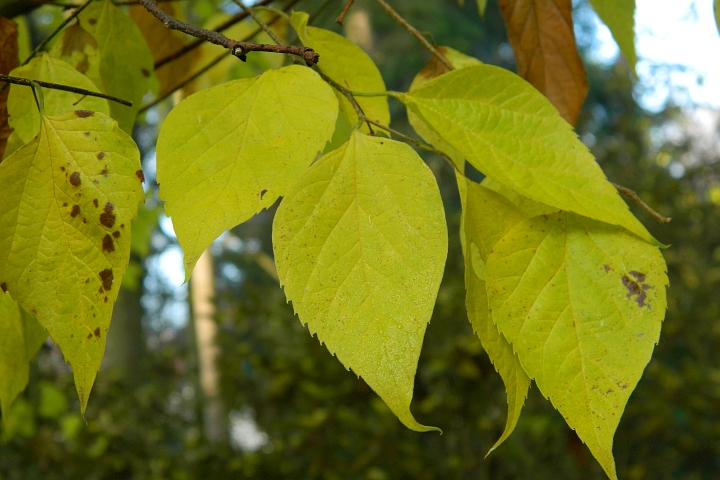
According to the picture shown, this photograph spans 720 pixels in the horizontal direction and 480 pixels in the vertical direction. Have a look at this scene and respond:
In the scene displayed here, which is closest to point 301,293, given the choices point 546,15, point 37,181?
point 37,181

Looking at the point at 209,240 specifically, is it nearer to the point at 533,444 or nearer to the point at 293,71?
the point at 293,71

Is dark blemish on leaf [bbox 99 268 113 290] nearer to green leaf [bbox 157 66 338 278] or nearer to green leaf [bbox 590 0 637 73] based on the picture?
green leaf [bbox 157 66 338 278]

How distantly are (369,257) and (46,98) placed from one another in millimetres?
256

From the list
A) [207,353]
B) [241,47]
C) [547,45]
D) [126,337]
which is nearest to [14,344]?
[241,47]

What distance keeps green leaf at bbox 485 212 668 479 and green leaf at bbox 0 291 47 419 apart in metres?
0.31

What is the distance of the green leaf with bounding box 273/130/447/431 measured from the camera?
0.96 feet

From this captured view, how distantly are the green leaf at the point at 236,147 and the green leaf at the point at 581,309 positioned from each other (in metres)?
0.12

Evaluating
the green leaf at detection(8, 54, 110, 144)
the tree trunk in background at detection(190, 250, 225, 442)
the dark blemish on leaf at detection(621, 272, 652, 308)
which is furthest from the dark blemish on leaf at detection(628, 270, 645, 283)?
the tree trunk in background at detection(190, 250, 225, 442)

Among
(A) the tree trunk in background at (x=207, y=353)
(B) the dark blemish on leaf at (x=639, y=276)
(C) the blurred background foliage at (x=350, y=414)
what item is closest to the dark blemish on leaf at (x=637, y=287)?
(B) the dark blemish on leaf at (x=639, y=276)

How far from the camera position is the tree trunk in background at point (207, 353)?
11.4ft

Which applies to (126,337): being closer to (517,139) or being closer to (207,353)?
(207,353)

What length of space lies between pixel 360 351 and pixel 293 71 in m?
0.15

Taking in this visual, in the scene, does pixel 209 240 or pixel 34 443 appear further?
pixel 34 443

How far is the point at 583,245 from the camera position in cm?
35
